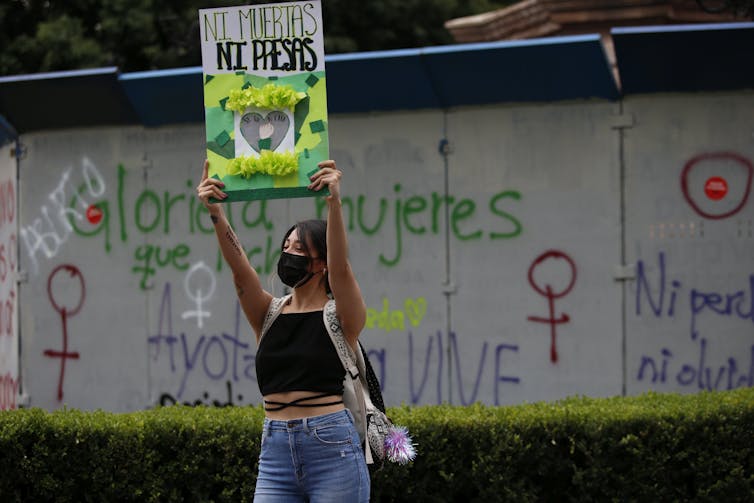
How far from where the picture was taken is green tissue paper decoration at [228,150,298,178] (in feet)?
13.6

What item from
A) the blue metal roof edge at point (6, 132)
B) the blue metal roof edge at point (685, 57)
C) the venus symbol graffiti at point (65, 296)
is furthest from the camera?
the blue metal roof edge at point (6, 132)

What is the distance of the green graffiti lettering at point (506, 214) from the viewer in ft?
26.5

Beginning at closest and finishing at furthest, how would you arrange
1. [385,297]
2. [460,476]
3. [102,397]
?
1. [460,476]
2. [385,297]
3. [102,397]

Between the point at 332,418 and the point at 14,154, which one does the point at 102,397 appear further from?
the point at 332,418

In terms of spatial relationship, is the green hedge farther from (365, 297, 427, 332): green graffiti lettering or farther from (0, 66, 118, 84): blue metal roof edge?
(0, 66, 118, 84): blue metal roof edge

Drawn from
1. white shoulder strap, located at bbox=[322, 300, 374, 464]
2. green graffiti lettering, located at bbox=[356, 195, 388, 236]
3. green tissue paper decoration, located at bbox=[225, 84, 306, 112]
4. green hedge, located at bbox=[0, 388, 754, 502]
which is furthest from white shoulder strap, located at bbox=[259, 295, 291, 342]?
green graffiti lettering, located at bbox=[356, 195, 388, 236]

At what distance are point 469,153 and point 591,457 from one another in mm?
3120

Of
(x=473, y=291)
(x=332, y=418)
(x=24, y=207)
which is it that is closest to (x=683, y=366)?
(x=473, y=291)

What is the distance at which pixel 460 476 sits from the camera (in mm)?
5559

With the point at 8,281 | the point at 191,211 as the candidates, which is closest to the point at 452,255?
the point at 191,211

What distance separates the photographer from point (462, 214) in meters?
8.20

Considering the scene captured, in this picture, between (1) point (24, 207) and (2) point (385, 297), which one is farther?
(1) point (24, 207)

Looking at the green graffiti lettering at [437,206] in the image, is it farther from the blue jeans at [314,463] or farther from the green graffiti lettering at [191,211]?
A: the blue jeans at [314,463]

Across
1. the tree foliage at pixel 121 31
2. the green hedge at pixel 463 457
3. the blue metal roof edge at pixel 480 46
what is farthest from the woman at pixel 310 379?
the tree foliage at pixel 121 31
